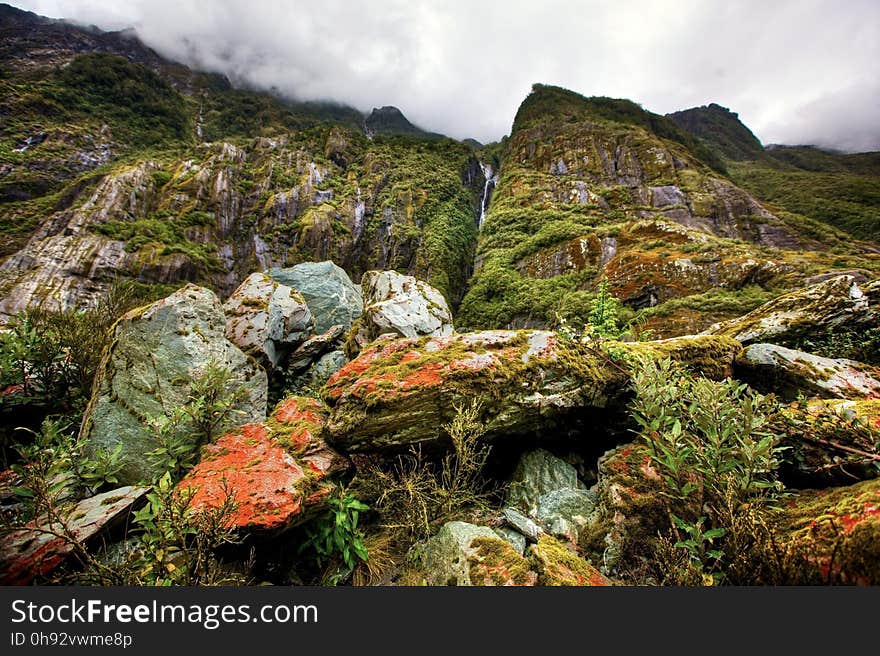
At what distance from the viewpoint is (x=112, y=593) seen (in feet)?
7.16

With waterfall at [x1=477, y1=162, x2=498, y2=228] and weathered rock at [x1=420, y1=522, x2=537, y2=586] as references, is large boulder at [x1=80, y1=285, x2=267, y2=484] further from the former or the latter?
waterfall at [x1=477, y1=162, x2=498, y2=228]

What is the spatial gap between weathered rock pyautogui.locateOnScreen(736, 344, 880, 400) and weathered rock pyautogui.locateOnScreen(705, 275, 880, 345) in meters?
1.24

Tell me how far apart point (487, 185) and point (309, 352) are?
50.4 m

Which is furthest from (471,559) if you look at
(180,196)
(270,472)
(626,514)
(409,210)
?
(180,196)

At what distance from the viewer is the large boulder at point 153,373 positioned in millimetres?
4211

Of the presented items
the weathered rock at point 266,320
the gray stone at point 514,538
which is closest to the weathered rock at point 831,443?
the gray stone at point 514,538

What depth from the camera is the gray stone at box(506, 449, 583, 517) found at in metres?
4.16

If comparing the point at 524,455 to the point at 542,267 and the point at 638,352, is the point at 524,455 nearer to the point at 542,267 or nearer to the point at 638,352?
the point at 638,352

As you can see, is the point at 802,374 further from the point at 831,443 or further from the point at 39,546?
the point at 39,546

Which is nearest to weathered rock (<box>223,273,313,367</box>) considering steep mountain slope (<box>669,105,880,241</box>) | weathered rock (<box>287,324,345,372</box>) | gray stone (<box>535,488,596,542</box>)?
weathered rock (<box>287,324,345,372</box>)

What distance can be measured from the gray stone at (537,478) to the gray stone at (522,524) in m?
0.39

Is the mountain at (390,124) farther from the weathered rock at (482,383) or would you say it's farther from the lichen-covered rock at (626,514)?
the lichen-covered rock at (626,514)

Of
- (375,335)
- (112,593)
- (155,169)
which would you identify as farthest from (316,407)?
(155,169)

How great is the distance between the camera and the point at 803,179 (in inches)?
1875
